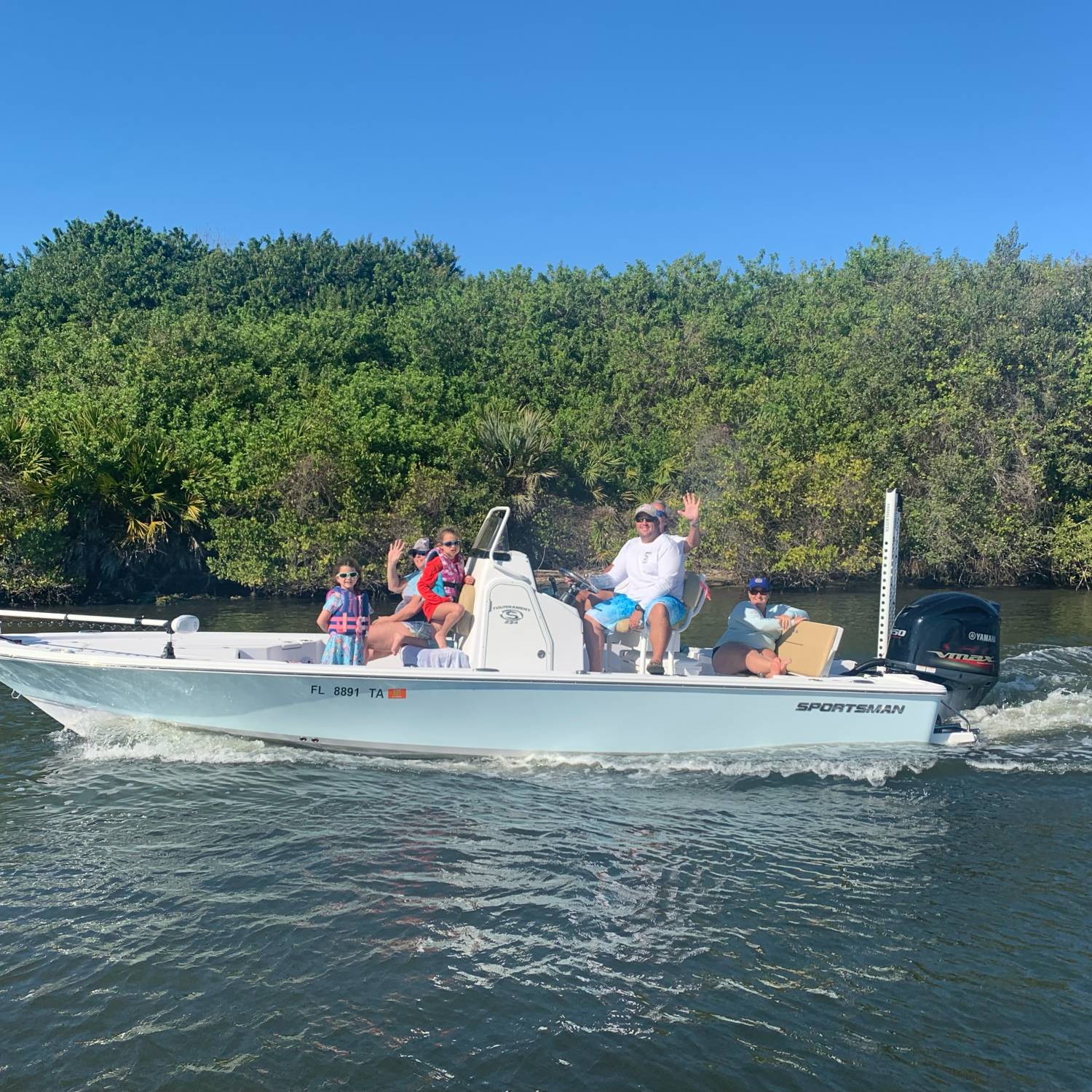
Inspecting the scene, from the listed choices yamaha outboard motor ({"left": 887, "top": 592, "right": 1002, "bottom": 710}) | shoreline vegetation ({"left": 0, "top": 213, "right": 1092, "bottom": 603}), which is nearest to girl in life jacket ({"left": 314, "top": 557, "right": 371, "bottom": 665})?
yamaha outboard motor ({"left": 887, "top": 592, "right": 1002, "bottom": 710})

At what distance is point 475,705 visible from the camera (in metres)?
8.20

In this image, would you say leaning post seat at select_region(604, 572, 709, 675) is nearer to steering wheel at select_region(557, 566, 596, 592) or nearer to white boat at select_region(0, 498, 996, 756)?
white boat at select_region(0, 498, 996, 756)

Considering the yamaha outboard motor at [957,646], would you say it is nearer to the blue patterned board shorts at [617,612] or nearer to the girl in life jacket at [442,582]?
the blue patterned board shorts at [617,612]

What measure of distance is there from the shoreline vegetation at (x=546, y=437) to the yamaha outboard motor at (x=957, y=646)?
14.2 metres

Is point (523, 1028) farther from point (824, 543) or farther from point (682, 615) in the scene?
point (824, 543)

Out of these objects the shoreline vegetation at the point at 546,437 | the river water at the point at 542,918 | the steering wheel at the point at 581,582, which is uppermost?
the shoreline vegetation at the point at 546,437

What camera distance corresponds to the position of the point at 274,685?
8133 mm

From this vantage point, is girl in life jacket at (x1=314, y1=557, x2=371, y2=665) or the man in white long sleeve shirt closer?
the man in white long sleeve shirt

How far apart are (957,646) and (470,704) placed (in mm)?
4410

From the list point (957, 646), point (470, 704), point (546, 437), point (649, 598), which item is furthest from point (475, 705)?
point (546, 437)

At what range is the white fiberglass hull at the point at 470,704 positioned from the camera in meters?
8.11

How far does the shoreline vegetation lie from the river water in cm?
1250

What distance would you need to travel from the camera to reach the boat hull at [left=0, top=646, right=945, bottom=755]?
811 centimetres

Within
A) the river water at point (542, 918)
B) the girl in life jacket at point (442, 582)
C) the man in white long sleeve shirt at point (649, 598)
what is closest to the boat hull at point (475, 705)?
the river water at point (542, 918)
